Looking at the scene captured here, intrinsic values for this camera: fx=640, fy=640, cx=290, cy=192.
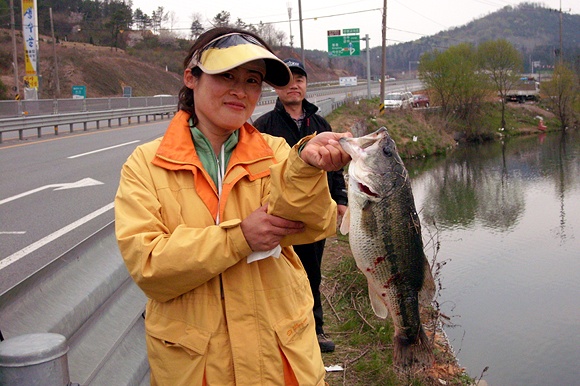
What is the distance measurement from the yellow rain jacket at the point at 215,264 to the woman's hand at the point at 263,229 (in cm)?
2

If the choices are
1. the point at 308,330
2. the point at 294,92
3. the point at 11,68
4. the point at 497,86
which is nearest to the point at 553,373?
the point at 294,92

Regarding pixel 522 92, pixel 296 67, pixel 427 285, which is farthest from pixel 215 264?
pixel 522 92

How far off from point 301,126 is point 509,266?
10.4 metres

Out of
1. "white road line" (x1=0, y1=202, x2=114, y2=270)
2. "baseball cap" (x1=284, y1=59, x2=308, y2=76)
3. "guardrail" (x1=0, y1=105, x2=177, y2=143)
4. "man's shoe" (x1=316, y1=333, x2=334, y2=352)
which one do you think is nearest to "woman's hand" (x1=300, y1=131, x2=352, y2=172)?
"baseball cap" (x1=284, y1=59, x2=308, y2=76)

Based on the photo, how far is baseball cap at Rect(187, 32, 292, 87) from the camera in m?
2.25

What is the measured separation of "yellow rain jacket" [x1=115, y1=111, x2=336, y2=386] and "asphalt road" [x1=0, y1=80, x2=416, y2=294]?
62.1 inches

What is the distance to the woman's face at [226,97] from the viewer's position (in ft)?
7.72

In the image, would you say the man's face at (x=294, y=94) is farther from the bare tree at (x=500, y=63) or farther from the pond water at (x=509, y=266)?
the bare tree at (x=500, y=63)

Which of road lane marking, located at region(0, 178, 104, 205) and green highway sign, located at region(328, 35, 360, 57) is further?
green highway sign, located at region(328, 35, 360, 57)

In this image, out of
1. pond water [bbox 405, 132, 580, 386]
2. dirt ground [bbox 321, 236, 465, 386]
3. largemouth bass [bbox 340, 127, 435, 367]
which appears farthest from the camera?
pond water [bbox 405, 132, 580, 386]

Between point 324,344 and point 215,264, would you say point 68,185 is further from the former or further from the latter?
point 215,264

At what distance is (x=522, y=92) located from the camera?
63500 mm

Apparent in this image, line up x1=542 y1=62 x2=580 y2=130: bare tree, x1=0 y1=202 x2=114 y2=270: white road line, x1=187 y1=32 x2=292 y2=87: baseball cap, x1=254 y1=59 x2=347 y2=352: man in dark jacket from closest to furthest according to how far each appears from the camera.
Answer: x1=187 y1=32 x2=292 y2=87: baseball cap
x1=254 y1=59 x2=347 y2=352: man in dark jacket
x1=0 y1=202 x2=114 y2=270: white road line
x1=542 y1=62 x2=580 y2=130: bare tree

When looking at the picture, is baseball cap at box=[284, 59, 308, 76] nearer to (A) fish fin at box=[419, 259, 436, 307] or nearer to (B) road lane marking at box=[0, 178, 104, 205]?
(A) fish fin at box=[419, 259, 436, 307]
